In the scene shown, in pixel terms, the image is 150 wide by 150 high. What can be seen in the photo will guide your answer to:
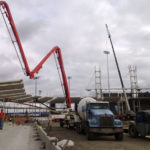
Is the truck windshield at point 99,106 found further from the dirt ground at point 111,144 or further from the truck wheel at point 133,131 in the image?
the dirt ground at point 111,144

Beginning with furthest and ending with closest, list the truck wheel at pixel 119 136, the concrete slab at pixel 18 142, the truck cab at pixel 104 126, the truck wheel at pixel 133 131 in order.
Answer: the truck wheel at pixel 133 131 < the truck wheel at pixel 119 136 < the truck cab at pixel 104 126 < the concrete slab at pixel 18 142

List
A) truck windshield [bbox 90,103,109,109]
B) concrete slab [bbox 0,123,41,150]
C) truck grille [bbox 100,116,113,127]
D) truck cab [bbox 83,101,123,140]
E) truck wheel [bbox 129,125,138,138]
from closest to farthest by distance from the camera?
1. concrete slab [bbox 0,123,41,150]
2. truck cab [bbox 83,101,123,140]
3. truck grille [bbox 100,116,113,127]
4. truck wheel [bbox 129,125,138,138]
5. truck windshield [bbox 90,103,109,109]

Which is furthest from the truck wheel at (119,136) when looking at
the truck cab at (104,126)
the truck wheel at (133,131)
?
the truck wheel at (133,131)

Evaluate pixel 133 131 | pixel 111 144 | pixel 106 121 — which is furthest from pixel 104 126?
pixel 133 131

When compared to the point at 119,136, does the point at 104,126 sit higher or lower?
higher

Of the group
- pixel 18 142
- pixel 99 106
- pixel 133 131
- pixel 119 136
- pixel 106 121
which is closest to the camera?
pixel 18 142

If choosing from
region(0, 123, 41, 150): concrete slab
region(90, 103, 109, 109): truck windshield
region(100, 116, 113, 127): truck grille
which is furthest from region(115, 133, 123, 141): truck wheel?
region(0, 123, 41, 150): concrete slab

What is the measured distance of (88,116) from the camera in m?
15.2

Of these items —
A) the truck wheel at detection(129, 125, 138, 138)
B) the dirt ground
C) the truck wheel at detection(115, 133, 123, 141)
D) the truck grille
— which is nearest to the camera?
the dirt ground

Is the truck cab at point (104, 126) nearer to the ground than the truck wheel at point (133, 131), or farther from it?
farther from it

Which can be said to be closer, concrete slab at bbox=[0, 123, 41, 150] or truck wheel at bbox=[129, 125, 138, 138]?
concrete slab at bbox=[0, 123, 41, 150]

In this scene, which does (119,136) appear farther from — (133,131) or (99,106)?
(99,106)

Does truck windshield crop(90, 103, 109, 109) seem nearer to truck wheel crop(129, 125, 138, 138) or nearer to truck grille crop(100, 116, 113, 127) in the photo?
truck grille crop(100, 116, 113, 127)

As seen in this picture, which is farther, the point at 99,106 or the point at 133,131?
the point at 99,106
